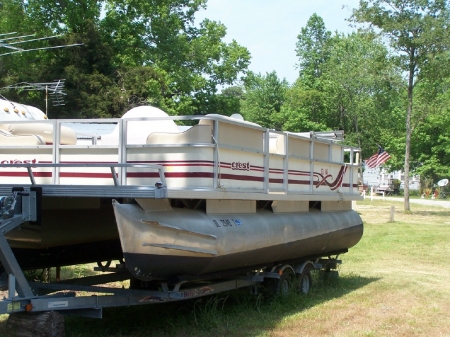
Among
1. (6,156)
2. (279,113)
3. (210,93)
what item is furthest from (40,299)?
(279,113)

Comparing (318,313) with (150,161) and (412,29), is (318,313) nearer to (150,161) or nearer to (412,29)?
(150,161)

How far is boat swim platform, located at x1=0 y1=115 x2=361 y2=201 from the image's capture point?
23.3 ft

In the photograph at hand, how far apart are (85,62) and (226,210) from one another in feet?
70.8

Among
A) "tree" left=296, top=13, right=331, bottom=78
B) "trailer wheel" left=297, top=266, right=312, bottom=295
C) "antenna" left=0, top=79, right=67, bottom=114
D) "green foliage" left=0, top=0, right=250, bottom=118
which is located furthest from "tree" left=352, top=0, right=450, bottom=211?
"tree" left=296, top=13, right=331, bottom=78

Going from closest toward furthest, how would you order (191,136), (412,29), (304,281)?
(191,136)
(304,281)
(412,29)

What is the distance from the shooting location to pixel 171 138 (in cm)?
785

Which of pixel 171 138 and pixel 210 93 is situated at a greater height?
pixel 210 93

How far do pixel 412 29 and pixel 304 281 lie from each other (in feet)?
85.4

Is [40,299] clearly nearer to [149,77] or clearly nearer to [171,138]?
[171,138]

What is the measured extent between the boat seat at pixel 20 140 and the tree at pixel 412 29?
28315 mm

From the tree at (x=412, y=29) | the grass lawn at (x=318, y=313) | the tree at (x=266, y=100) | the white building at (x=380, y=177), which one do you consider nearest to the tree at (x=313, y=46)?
the tree at (x=266, y=100)

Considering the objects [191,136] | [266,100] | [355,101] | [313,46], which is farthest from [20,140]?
[313,46]

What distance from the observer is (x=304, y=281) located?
36.1 ft

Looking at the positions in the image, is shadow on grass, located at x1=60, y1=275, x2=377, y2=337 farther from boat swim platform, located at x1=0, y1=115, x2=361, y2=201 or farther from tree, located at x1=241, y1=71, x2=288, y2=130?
tree, located at x1=241, y1=71, x2=288, y2=130
